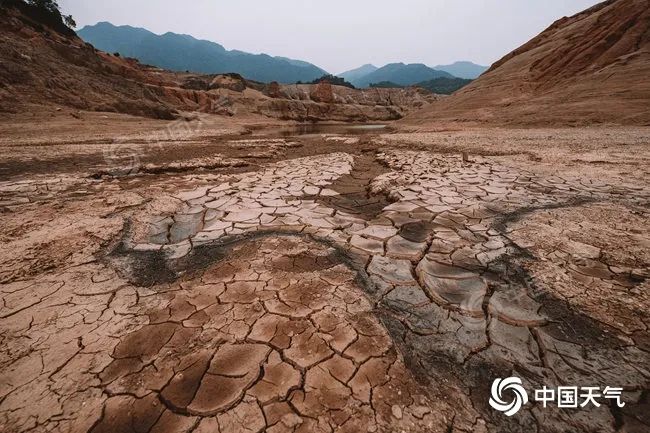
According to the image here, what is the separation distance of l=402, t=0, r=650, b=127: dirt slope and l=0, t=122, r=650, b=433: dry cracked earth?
11.3 metres

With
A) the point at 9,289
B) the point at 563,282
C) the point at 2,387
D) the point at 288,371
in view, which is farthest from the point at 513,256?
the point at 9,289

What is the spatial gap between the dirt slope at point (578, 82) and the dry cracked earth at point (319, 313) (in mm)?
11347

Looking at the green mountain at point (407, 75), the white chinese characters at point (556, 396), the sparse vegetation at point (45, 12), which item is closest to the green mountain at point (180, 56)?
the green mountain at point (407, 75)

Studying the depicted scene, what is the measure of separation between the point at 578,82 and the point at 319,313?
19.2 m

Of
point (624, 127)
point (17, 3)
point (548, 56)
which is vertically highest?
point (17, 3)

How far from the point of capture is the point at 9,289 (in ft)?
6.41

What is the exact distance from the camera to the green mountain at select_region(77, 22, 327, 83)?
141 meters

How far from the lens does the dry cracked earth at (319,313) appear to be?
121 centimetres

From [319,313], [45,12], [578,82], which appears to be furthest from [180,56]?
[319,313]

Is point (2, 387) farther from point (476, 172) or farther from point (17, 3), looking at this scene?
point (17, 3)

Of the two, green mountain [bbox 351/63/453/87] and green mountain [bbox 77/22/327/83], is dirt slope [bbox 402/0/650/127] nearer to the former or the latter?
green mountain [bbox 351/63/453/87]

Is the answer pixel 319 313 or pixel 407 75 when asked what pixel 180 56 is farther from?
pixel 319 313

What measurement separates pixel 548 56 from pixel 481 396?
80.1 feet

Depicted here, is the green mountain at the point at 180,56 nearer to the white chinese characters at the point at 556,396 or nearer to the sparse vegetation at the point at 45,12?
the sparse vegetation at the point at 45,12
